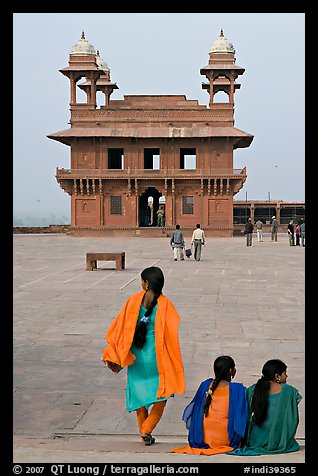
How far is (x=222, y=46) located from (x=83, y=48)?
888 cm

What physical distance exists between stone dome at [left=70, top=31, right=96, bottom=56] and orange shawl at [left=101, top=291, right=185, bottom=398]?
41.9m

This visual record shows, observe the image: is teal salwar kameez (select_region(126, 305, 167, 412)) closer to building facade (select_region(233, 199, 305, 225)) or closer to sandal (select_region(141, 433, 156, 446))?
sandal (select_region(141, 433, 156, 446))

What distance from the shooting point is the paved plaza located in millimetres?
5188

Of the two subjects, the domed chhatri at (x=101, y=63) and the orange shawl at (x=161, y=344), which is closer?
the orange shawl at (x=161, y=344)

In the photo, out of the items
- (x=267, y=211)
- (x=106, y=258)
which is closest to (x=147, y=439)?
(x=106, y=258)

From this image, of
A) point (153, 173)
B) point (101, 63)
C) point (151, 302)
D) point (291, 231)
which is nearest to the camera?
point (151, 302)

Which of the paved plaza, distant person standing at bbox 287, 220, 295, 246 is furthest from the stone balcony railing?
the paved plaza

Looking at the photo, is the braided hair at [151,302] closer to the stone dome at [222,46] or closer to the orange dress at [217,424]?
the orange dress at [217,424]

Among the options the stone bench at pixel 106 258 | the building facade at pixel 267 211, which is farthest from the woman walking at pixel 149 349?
the building facade at pixel 267 211

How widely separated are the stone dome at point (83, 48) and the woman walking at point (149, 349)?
4182 centimetres

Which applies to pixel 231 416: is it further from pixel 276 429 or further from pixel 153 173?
pixel 153 173

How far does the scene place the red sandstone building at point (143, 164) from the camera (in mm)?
43250

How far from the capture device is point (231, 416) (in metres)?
5.13
